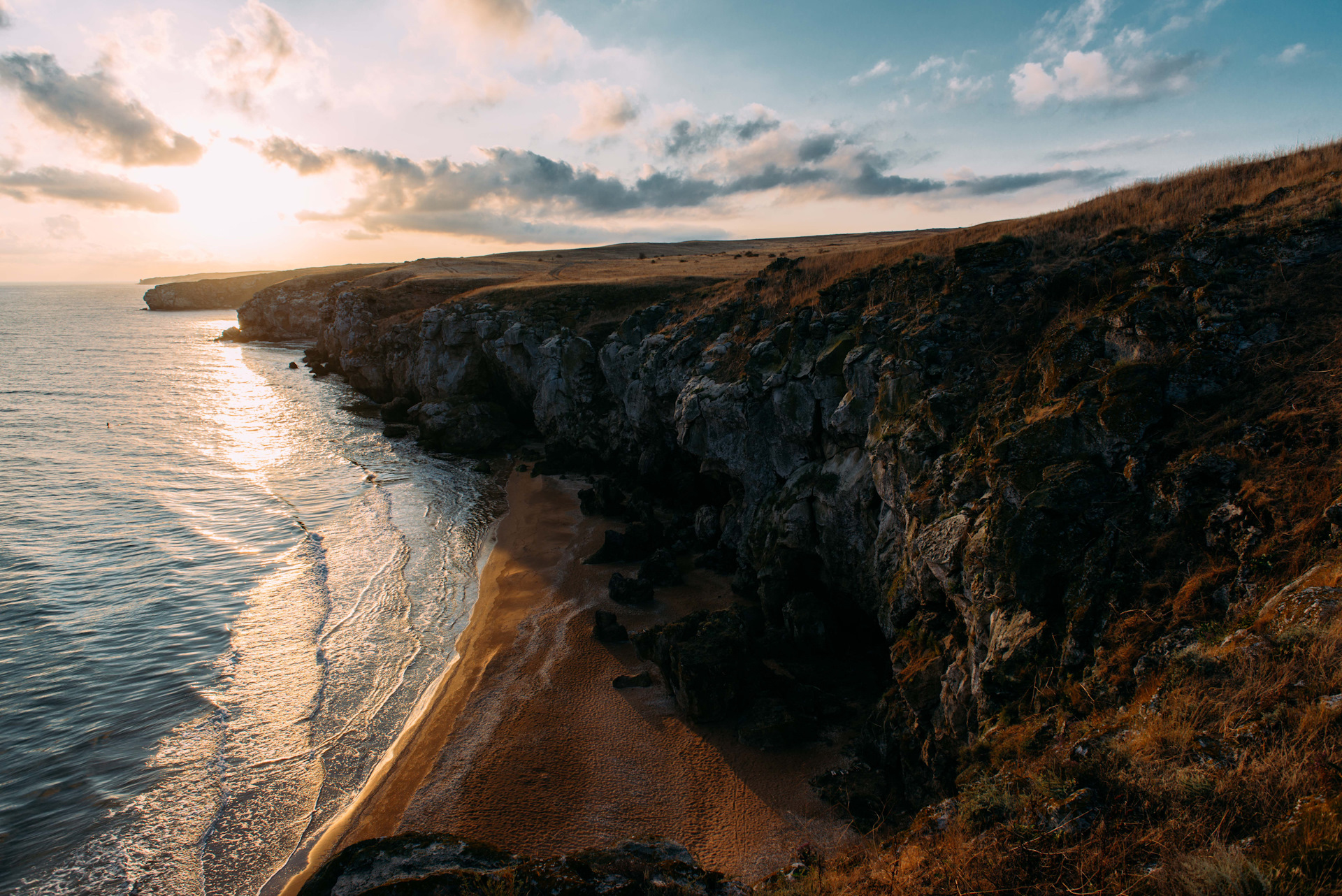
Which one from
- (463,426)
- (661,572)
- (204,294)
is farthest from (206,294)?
(661,572)

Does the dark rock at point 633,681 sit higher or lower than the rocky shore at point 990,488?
lower

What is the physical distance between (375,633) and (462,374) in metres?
34.3

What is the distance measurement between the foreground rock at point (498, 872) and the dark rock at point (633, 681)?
29.7 feet

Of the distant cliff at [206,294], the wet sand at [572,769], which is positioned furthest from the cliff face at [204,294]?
the wet sand at [572,769]

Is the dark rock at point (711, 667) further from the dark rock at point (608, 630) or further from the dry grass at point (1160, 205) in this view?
the dry grass at point (1160, 205)

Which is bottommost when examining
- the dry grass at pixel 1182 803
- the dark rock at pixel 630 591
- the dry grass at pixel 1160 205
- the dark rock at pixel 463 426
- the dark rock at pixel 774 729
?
the dark rock at pixel 774 729

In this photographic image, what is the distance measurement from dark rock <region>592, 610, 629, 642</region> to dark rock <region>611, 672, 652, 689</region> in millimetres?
2032

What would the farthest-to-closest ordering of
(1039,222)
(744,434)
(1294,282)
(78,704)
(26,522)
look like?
(26,522), (744,434), (1039,222), (78,704), (1294,282)

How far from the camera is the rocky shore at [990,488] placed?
32.5 feet

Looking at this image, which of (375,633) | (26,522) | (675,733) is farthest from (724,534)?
(26,522)

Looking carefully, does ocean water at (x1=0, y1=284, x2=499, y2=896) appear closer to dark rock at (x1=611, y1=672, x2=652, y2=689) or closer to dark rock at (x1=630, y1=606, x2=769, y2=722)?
dark rock at (x1=611, y1=672, x2=652, y2=689)

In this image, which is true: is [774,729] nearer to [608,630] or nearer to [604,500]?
[608,630]

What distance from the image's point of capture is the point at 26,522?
29547mm

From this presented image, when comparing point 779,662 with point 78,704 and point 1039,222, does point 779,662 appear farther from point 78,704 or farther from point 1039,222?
point 78,704
